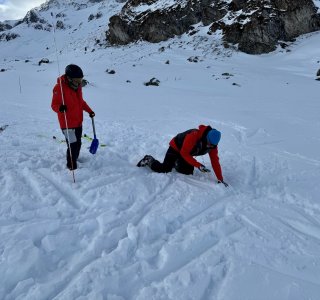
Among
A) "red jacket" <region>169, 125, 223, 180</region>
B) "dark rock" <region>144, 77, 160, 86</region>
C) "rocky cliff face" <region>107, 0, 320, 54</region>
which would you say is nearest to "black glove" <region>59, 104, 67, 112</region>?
"red jacket" <region>169, 125, 223, 180</region>

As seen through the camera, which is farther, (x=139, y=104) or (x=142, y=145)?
(x=139, y=104)

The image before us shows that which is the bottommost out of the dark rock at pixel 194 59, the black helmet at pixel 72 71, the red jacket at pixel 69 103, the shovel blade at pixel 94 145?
the dark rock at pixel 194 59

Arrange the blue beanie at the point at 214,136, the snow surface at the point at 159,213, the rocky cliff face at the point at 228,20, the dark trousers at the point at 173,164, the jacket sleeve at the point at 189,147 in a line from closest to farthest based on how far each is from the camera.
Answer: the snow surface at the point at 159,213 → the blue beanie at the point at 214,136 → the jacket sleeve at the point at 189,147 → the dark trousers at the point at 173,164 → the rocky cliff face at the point at 228,20

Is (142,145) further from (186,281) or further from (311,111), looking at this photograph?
(311,111)

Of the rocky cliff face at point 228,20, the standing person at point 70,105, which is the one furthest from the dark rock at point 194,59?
the standing person at point 70,105

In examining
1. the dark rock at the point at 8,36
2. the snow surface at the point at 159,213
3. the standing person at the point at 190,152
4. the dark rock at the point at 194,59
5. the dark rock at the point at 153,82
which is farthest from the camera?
the dark rock at the point at 8,36

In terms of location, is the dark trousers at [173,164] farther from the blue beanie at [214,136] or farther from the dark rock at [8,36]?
the dark rock at [8,36]

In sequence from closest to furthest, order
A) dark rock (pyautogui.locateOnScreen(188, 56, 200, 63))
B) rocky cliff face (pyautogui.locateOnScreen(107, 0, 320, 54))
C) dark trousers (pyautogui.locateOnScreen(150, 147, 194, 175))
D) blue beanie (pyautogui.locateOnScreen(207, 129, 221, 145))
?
1. blue beanie (pyautogui.locateOnScreen(207, 129, 221, 145))
2. dark trousers (pyautogui.locateOnScreen(150, 147, 194, 175))
3. dark rock (pyautogui.locateOnScreen(188, 56, 200, 63))
4. rocky cliff face (pyautogui.locateOnScreen(107, 0, 320, 54))

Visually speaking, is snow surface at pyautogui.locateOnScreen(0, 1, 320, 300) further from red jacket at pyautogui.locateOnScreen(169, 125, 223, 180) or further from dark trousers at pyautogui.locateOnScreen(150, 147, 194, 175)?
red jacket at pyautogui.locateOnScreen(169, 125, 223, 180)

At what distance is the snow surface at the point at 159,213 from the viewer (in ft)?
12.2

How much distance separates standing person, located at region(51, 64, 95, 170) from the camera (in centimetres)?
600

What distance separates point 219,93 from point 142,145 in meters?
9.90

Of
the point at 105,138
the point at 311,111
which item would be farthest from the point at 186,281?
the point at 311,111

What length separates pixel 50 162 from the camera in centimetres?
704
